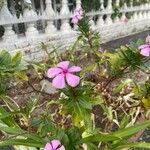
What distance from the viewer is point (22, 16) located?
5.63 meters

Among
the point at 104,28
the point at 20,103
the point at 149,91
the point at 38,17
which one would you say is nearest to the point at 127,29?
the point at 104,28

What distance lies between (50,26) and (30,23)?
1.48 ft

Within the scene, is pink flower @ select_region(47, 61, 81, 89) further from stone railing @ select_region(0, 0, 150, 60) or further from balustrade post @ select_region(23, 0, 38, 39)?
balustrade post @ select_region(23, 0, 38, 39)

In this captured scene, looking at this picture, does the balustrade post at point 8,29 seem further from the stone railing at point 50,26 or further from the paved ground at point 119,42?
the paved ground at point 119,42

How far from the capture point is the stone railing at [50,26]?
5359 mm

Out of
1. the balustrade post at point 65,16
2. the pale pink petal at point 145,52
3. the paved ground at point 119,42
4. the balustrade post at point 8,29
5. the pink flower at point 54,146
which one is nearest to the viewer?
the pink flower at point 54,146

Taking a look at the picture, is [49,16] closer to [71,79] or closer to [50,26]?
[50,26]

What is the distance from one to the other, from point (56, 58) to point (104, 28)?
290cm

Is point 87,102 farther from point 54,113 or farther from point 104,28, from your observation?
point 104,28

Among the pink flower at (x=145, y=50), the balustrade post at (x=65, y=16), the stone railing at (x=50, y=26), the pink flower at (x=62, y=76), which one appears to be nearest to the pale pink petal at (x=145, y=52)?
the pink flower at (x=145, y=50)

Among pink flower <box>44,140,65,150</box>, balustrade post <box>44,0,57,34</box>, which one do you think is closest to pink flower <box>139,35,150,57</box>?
pink flower <box>44,140,65,150</box>

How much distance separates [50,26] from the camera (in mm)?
6082

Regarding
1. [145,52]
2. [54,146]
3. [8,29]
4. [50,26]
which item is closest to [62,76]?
[54,146]

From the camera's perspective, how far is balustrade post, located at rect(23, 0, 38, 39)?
5.62 m
